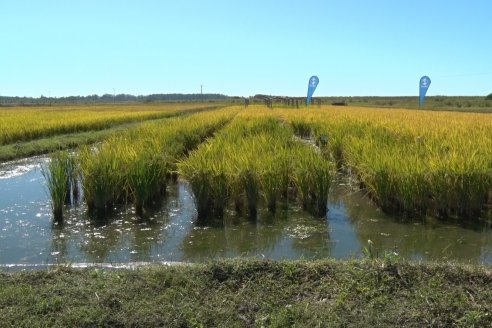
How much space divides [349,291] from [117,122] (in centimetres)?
2281

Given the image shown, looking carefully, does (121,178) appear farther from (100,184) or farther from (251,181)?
(251,181)

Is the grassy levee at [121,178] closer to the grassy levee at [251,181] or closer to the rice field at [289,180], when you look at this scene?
the rice field at [289,180]

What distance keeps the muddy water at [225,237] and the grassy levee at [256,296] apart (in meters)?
0.91

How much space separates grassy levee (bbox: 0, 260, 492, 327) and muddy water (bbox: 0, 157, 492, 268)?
91cm

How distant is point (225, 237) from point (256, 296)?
82.7 inches

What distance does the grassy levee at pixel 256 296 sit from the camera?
282 cm

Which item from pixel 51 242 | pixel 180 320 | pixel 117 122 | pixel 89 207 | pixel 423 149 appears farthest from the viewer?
pixel 117 122

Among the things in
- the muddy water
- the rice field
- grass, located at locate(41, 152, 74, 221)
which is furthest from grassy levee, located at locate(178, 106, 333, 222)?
grass, located at locate(41, 152, 74, 221)

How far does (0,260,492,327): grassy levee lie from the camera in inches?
111

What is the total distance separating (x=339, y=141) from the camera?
9867 mm

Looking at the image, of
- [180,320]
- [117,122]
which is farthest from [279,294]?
[117,122]

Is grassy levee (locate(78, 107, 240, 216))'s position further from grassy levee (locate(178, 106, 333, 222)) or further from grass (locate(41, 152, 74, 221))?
grassy levee (locate(178, 106, 333, 222))

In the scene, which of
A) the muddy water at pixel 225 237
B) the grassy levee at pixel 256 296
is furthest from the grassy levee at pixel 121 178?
the grassy levee at pixel 256 296

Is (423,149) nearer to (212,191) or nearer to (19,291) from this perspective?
(212,191)
